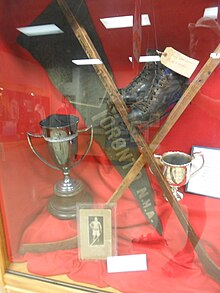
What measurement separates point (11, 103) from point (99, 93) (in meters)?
0.26

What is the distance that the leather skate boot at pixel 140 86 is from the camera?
2.21 feet

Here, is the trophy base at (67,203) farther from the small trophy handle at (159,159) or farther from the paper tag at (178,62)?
the paper tag at (178,62)

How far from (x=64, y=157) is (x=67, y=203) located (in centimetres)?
15

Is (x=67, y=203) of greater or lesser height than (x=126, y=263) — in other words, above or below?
above

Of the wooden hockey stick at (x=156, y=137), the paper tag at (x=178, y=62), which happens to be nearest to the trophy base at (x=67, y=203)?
the wooden hockey stick at (x=156, y=137)

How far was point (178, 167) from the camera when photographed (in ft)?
2.35

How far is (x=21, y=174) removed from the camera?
0.84 metres

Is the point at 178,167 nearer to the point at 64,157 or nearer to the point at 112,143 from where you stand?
the point at 112,143

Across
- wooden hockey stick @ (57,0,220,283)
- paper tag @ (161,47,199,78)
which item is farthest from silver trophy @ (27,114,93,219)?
paper tag @ (161,47,199,78)

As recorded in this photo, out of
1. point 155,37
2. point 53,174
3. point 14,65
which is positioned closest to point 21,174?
point 53,174

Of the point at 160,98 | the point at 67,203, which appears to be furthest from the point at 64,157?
the point at 160,98

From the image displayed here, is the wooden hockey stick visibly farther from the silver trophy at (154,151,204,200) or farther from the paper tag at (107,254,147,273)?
the paper tag at (107,254,147,273)

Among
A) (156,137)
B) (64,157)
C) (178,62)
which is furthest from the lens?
(64,157)

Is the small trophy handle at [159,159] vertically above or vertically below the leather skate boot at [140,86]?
below
